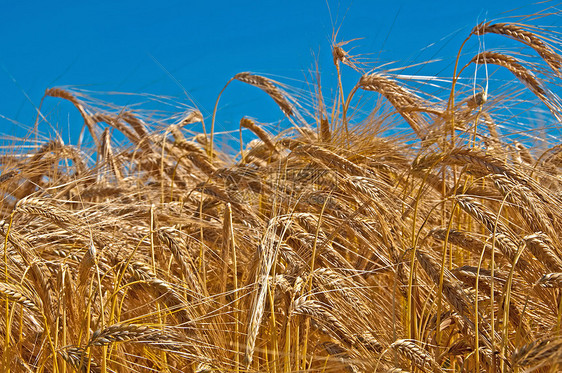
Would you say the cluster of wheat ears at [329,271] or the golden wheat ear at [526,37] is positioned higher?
the golden wheat ear at [526,37]

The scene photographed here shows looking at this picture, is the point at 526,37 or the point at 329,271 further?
the point at 526,37

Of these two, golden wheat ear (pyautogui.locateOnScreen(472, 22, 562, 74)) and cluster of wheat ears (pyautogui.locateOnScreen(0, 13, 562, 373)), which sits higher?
golden wheat ear (pyautogui.locateOnScreen(472, 22, 562, 74))

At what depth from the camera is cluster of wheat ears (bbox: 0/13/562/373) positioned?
174cm

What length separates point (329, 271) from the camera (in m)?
2.05

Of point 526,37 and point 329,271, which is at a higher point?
point 526,37

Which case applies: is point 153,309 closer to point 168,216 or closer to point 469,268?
point 168,216

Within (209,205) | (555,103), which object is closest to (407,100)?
(555,103)

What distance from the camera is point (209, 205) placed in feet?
10.3

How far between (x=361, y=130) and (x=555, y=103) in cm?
93

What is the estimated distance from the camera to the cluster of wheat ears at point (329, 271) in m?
1.74

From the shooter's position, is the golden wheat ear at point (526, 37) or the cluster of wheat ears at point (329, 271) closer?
the cluster of wheat ears at point (329, 271)

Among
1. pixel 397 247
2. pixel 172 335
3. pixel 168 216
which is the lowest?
pixel 172 335

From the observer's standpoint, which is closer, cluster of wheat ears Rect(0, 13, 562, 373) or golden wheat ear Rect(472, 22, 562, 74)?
cluster of wheat ears Rect(0, 13, 562, 373)

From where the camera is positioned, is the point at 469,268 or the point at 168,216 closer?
the point at 469,268
